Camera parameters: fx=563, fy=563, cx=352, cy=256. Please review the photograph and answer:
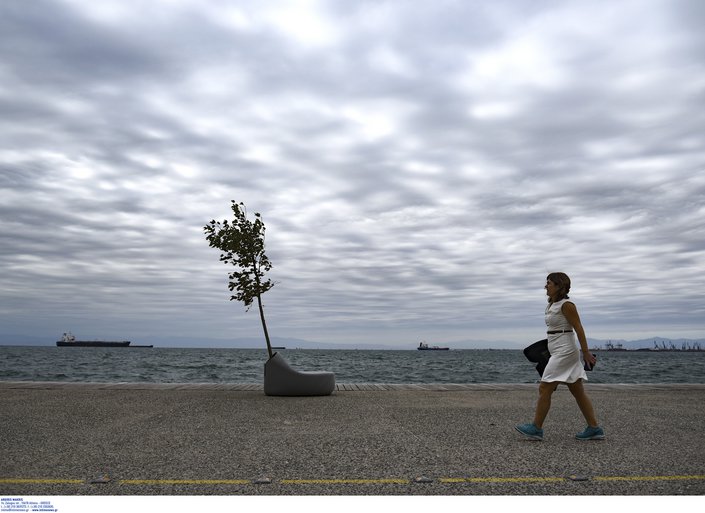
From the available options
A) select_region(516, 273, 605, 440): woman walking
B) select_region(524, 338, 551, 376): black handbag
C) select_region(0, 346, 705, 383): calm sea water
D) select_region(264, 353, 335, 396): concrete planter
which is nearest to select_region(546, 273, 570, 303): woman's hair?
select_region(516, 273, 605, 440): woman walking

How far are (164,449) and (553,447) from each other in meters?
4.11

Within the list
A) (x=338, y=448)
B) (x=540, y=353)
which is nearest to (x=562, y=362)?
(x=540, y=353)

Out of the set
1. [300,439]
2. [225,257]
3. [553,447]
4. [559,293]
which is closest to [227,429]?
[300,439]

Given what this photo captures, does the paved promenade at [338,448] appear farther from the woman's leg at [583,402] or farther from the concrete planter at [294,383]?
the concrete planter at [294,383]

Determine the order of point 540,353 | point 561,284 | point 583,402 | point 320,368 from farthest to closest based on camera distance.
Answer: point 320,368, point 540,353, point 561,284, point 583,402

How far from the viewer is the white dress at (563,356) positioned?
6582 millimetres

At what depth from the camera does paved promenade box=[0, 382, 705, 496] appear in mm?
4410

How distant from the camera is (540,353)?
22.8 feet

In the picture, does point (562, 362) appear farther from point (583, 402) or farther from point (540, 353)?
point (583, 402)

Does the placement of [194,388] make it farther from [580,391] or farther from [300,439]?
[580,391]

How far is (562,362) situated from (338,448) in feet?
9.31

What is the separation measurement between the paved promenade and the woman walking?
265 millimetres

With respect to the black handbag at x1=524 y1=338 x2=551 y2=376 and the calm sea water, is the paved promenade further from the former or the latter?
the calm sea water
